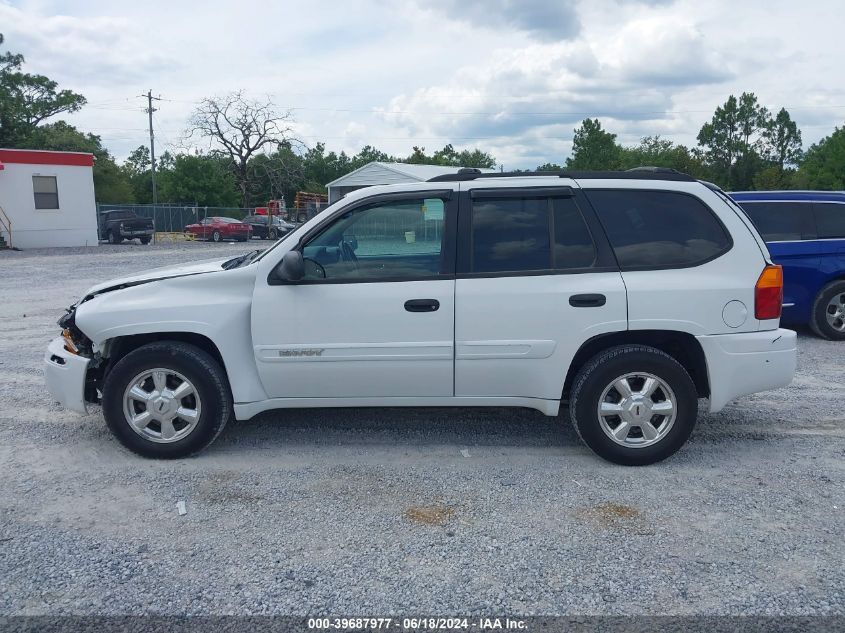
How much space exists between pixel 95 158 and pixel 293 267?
194 ft

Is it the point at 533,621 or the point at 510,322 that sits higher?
the point at 510,322

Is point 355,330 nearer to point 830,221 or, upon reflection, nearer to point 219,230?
point 830,221

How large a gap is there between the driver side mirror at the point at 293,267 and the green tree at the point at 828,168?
197 ft

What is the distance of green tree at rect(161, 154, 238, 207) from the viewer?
189 feet

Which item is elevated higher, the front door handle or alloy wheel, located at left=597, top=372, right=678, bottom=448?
the front door handle

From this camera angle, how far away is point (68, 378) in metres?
4.92

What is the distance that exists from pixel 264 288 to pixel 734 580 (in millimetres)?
3112

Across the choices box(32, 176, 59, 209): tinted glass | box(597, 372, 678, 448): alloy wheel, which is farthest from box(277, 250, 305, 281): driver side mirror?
box(32, 176, 59, 209): tinted glass

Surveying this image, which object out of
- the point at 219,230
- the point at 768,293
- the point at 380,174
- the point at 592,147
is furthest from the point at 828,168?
the point at 768,293

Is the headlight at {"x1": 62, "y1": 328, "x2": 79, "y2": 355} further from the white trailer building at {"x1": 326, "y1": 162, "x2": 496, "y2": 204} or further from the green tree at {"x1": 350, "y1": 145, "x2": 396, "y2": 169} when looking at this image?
the green tree at {"x1": 350, "y1": 145, "x2": 396, "y2": 169}

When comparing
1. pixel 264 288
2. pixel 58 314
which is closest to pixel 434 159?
pixel 58 314

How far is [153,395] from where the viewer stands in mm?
4789

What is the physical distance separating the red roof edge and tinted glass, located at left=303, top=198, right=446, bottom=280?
28.4 m

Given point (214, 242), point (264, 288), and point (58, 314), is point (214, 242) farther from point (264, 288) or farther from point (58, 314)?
point (264, 288)
